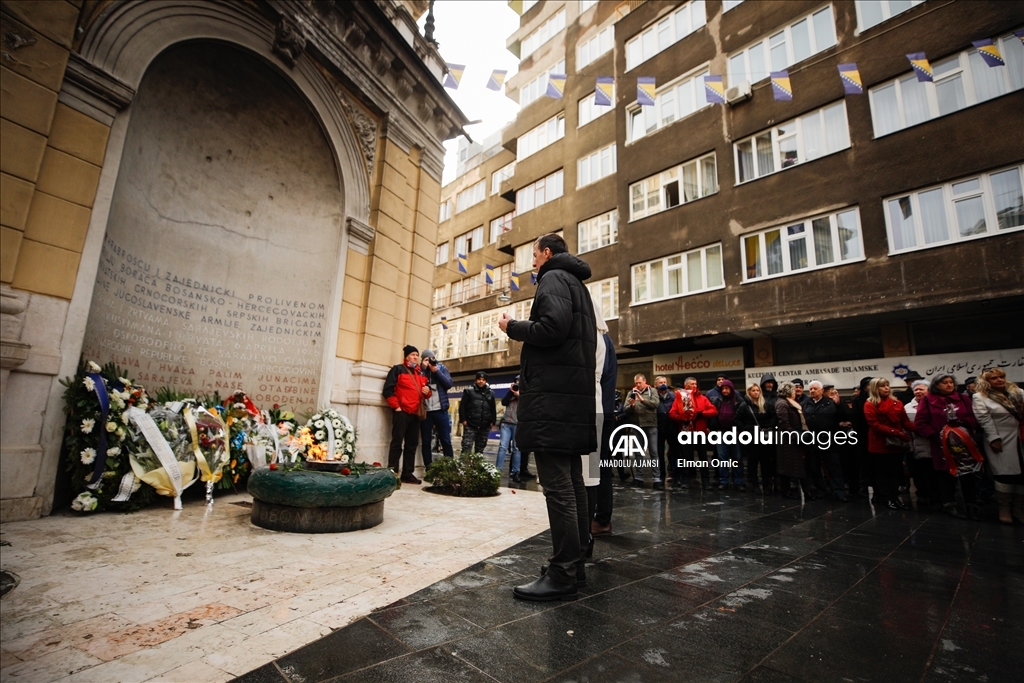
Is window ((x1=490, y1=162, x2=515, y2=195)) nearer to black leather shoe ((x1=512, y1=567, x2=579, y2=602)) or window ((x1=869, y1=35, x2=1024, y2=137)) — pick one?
window ((x1=869, y1=35, x2=1024, y2=137))

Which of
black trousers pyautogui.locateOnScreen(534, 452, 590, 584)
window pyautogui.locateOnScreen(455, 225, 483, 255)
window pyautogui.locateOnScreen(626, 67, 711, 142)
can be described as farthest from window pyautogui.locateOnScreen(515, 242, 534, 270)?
black trousers pyautogui.locateOnScreen(534, 452, 590, 584)

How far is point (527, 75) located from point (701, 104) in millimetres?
12412

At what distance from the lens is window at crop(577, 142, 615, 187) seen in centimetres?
1952

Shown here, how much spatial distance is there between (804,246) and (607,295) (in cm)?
723

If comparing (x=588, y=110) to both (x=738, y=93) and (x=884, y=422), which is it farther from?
(x=884, y=422)

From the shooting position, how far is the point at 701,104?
15.8 metres

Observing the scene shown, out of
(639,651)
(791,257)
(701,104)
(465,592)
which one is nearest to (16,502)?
(465,592)

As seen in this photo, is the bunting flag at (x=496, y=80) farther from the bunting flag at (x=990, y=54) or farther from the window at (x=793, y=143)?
the bunting flag at (x=990, y=54)

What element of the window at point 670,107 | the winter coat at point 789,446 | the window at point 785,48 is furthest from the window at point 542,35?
the winter coat at point 789,446

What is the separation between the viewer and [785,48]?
14047mm

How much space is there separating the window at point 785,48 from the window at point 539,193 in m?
8.61

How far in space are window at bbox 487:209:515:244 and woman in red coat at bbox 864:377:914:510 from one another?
19716 millimetres

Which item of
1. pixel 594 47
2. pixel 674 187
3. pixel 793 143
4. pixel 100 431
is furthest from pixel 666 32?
pixel 100 431

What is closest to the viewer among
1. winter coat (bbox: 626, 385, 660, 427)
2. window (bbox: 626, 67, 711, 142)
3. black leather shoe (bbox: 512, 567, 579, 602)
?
black leather shoe (bbox: 512, 567, 579, 602)
